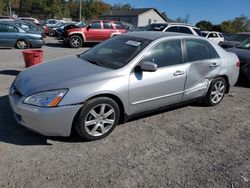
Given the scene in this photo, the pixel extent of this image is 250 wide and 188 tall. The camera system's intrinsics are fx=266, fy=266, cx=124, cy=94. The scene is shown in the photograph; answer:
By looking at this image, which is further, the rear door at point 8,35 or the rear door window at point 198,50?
the rear door at point 8,35

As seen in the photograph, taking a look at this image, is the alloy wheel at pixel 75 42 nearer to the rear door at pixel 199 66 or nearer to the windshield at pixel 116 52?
the windshield at pixel 116 52

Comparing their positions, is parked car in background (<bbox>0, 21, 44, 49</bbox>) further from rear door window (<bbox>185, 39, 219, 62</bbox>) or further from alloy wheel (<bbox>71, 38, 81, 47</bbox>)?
rear door window (<bbox>185, 39, 219, 62</bbox>)

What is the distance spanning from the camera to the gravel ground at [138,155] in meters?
3.07

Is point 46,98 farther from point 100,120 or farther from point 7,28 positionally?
point 7,28

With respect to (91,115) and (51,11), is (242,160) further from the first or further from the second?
(51,11)

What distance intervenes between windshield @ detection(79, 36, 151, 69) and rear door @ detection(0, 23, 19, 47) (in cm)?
967

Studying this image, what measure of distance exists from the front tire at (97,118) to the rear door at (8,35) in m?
11.0

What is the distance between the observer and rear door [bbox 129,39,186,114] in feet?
13.5

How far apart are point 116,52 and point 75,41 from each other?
11691mm

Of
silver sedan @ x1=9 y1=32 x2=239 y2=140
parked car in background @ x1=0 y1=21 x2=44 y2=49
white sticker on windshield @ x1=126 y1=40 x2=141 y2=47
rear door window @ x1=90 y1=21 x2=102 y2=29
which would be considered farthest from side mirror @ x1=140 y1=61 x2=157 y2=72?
rear door window @ x1=90 y1=21 x2=102 y2=29

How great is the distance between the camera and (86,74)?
3857 mm

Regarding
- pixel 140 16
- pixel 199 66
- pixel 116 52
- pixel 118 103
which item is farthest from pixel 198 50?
pixel 140 16

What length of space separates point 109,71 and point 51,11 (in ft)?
165

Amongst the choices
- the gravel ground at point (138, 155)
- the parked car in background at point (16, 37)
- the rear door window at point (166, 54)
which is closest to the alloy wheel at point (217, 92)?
the gravel ground at point (138, 155)
